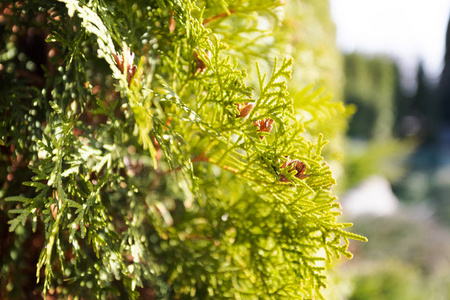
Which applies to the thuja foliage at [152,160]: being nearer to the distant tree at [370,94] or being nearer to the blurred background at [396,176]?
the blurred background at [396,176]

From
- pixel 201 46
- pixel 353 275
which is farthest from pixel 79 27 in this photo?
pixel 353 275

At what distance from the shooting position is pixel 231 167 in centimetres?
78

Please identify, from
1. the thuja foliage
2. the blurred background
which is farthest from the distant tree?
the thuja foliage

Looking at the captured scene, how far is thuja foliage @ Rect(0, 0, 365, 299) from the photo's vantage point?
0.62m

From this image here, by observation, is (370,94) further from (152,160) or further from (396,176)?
(152,160)

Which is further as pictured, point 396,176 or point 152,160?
point 396,176

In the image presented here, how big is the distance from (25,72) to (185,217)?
52cm

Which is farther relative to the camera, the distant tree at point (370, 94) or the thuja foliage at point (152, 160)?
the distant tree at point (370, 94)

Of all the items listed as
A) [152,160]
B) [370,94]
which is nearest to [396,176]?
[370,94]

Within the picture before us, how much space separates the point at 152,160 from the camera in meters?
0.79

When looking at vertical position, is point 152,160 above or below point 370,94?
below

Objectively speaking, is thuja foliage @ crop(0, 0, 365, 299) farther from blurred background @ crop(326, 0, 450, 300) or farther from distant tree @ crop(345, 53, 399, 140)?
distant tree @ crop(345, 53, 399, 140)

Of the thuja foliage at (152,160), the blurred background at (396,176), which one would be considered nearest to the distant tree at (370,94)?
the blurred background at (396,176)

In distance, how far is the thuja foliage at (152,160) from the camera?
0.62 m
